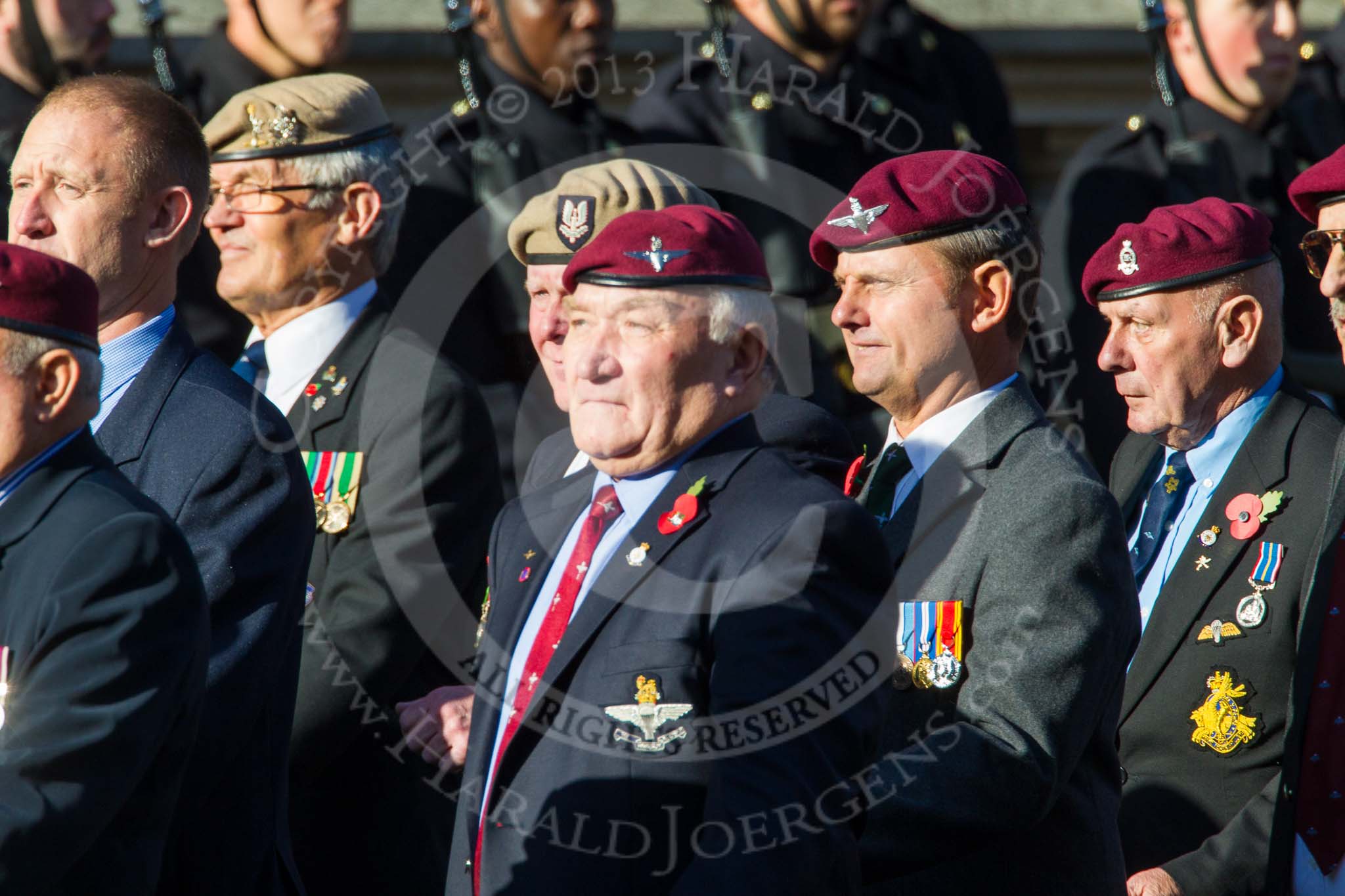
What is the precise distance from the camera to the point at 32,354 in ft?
8.07

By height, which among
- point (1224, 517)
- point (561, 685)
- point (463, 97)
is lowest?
point (1224, 517)

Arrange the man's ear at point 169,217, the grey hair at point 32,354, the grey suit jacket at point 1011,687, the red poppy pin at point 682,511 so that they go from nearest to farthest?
the grey hair at point 32,354
the red poppy pin at point 682,511
the grey suit jacket at point 1011,687
the man's ear at point 169,217

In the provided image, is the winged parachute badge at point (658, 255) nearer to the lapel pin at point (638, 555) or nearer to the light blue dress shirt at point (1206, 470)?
the lapel pin at point (638, 555)

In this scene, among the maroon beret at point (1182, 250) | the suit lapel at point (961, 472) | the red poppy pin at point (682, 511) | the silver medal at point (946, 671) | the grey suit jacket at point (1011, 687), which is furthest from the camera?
the maroon beret at point (1182, 250)

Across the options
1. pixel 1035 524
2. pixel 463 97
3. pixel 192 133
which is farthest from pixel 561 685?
pixel 463 97

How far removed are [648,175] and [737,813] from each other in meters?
1.78

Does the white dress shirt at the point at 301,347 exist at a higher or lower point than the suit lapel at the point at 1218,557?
higher

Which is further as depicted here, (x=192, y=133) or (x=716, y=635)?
(x=192, y=133)

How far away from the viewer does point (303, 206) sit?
160 inches

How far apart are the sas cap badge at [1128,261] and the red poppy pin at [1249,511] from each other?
48cm

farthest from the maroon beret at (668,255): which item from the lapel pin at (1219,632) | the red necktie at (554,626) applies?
the lapel pin at (1219,632)

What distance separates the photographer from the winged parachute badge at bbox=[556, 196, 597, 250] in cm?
371

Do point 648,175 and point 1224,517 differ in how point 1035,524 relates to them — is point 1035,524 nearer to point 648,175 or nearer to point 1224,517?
point 1224,517

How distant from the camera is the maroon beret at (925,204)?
3.07 m
